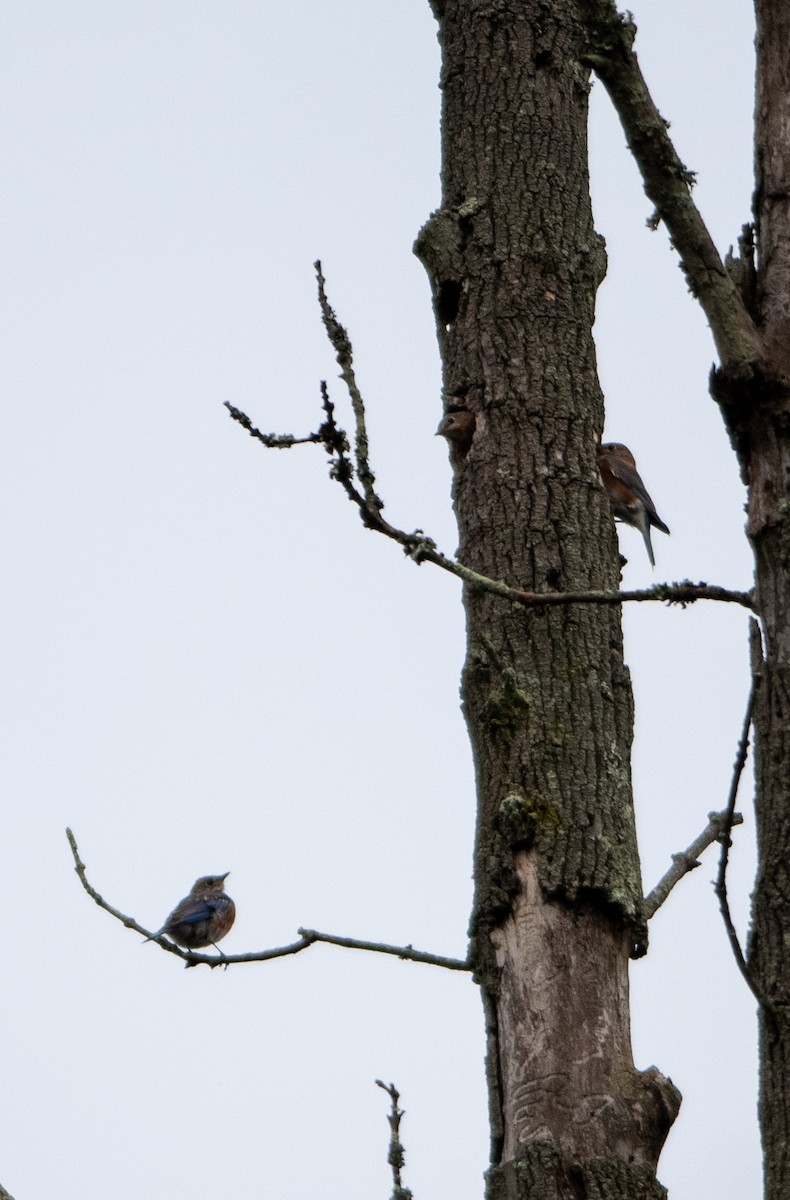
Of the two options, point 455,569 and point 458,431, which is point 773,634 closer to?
point 455,569

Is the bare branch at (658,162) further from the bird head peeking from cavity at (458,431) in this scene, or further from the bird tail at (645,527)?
the bird tail at (645,527)

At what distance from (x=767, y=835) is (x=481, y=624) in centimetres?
166

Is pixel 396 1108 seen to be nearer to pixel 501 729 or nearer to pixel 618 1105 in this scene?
pixel 618 1105

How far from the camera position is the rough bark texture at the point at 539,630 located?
12.5ft

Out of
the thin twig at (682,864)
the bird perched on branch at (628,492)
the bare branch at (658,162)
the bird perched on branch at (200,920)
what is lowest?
the thin twig at (682,864)

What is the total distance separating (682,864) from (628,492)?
3383mm

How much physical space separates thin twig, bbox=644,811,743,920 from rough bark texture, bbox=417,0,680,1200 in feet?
0.47

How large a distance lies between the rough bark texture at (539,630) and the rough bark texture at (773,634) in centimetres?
97

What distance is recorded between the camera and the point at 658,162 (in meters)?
3.11

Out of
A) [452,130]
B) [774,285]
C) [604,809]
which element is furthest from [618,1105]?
[452,130]

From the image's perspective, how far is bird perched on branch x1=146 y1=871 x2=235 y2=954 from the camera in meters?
8.05

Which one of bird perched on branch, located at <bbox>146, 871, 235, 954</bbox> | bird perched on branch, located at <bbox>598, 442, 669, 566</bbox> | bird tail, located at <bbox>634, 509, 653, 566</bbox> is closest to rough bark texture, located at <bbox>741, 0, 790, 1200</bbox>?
bird perched on branch, located at <bbox>598, 442, 669, 566</bbox>

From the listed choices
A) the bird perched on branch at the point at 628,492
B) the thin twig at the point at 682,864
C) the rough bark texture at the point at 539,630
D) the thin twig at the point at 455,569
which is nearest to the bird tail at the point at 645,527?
the bird perched on branch at the point at 628,492

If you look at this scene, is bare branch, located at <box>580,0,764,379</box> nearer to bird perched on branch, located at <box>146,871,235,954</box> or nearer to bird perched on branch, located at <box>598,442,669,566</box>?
bird perched on branch, located at <box>598,442,669,566</box>
